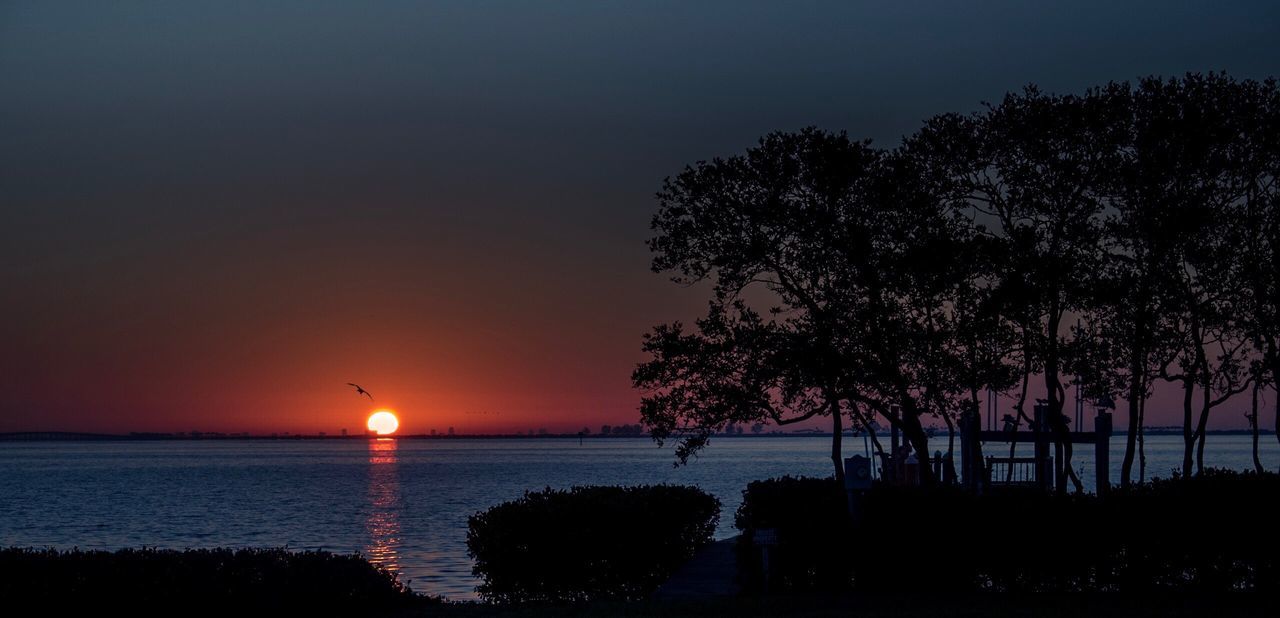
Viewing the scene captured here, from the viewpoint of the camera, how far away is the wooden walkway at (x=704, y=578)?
2227 centimetres

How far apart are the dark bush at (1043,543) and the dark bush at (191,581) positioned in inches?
271

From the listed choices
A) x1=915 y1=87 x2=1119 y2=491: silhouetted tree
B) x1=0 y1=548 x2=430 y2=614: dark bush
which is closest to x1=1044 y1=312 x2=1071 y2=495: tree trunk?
x1=915 y1=87 x2=1119 y2=491: silhouetted tree

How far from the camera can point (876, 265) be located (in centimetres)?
2836

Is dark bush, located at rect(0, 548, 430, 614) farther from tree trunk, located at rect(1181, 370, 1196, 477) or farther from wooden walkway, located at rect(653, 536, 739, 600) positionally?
tree trunk, located at rect(1181, 370, 1196, 477)

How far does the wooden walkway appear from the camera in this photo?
2227 centimetres

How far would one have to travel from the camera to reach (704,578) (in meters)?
24.4

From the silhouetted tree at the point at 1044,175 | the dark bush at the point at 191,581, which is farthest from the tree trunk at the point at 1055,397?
the dark bush at the point at 191,581

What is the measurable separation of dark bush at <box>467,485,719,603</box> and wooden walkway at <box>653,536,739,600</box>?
73 centimetres

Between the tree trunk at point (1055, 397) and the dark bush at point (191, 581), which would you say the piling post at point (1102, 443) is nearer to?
the tree trunk at point (1055, 397)

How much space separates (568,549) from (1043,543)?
8290mm

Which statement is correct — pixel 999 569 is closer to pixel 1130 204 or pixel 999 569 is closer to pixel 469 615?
pixel 469 615

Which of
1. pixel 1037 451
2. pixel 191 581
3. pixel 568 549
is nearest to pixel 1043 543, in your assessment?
pixel 568 549

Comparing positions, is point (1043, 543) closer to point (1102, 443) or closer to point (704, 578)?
point (704, 578)

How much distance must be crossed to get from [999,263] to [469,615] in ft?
46.7
